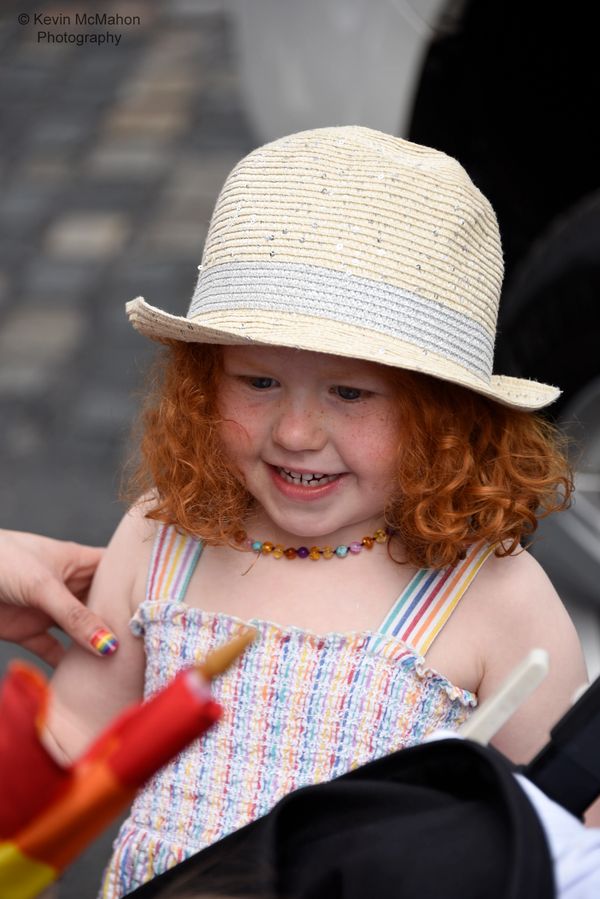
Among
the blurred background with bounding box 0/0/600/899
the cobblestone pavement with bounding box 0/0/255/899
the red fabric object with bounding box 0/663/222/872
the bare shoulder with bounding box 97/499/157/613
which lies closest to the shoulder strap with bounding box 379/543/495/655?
the bare shoulder with bounding box 97/499/157/613

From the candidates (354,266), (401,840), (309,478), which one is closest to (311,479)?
(309,478)

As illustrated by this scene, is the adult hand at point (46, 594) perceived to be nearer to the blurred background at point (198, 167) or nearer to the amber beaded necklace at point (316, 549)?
the amber beaded necklace at point (316, 549)

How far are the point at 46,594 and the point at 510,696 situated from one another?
0.83 m

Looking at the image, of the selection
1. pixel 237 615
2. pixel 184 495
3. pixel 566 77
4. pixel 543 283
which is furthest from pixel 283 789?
pixel 566 77

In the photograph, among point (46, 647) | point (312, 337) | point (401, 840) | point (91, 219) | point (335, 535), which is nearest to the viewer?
point (401, 840)

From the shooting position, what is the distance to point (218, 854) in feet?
3.69

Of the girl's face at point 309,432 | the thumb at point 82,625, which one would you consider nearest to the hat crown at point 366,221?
the girl's face at point 309,432

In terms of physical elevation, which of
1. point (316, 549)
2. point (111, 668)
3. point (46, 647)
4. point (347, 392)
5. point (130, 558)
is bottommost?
point (46, 647)

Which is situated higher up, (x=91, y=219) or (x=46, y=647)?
(x=46, y=647)

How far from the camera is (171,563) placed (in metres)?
1.64

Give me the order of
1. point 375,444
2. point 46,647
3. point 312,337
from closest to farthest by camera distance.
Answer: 1. point 312,337
2. point 375,444
3. point 46,647

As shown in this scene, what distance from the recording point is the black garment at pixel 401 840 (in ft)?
3.04

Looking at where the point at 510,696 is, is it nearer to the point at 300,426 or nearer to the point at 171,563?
the point at 300,426

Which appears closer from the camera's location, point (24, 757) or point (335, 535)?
point (24, 757)
